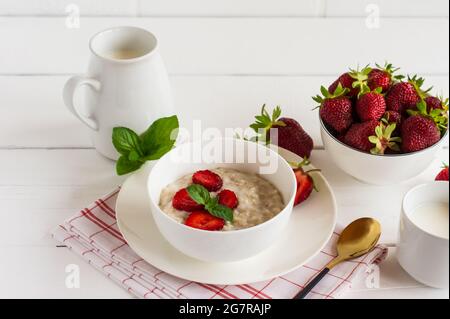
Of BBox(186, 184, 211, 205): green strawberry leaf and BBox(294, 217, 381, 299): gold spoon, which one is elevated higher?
BBox(186, 184, 211, 205): green strawberry leaf

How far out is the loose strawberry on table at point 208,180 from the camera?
1.27 m

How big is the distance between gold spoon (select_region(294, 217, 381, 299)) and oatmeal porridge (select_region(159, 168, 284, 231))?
0.40 ft

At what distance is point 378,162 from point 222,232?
364 millimetres

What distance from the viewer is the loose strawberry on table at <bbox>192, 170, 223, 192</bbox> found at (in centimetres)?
127

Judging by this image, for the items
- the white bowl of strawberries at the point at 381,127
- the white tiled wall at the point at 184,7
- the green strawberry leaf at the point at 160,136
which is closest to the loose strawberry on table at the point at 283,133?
the white bowl of strawberries at the point at 381,127

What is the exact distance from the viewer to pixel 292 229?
1261mm

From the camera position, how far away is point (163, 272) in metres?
1.20

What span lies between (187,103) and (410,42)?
2.13ft

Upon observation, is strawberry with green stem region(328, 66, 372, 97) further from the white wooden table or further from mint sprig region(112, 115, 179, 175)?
mint sprig region(112, 115, 179, 175)

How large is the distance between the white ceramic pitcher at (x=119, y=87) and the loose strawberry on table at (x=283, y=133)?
197 millimetres

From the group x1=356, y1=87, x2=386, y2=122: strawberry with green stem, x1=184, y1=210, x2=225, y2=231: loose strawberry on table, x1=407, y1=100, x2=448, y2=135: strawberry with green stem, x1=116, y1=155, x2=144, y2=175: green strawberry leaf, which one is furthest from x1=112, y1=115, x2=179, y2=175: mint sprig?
x1=407, y1=100, x2=448, y2=135: strawberry with green stem

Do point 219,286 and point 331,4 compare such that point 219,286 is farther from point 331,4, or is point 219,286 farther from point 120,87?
point 331,4

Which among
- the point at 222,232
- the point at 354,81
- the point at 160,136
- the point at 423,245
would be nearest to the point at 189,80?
the point at 160,136
